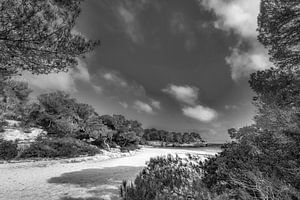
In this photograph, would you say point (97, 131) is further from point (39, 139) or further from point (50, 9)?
point (50, 9)

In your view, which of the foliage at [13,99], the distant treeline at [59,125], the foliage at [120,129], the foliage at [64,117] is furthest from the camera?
the foliage at [120,129]

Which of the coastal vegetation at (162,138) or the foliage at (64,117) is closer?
the foliage at (64,117)

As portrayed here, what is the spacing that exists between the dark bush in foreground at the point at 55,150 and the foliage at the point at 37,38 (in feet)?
35.6

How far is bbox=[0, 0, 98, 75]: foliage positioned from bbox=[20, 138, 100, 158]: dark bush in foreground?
10842 mm

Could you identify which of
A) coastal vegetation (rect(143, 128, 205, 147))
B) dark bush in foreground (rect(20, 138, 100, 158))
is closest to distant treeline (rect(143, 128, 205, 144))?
coastal vegetation (rect(143, 128, 205, 147))

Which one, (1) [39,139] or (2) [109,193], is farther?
(1) [39,139]

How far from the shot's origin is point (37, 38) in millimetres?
6082

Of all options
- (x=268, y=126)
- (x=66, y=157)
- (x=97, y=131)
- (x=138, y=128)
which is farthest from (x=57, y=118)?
(x=268, y=126)

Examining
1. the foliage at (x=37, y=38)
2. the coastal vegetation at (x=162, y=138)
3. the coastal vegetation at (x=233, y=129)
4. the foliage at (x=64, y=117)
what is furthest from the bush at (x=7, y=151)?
the coastal vegetation at (x=162, y=138)

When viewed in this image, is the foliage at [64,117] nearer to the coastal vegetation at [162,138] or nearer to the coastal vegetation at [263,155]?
the coastal vegetation at [263,155]

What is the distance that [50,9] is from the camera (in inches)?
240

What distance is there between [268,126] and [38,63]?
7.91 meters

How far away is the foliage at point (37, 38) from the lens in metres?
5.53

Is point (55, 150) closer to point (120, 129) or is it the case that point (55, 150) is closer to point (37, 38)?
point (37, 38)
